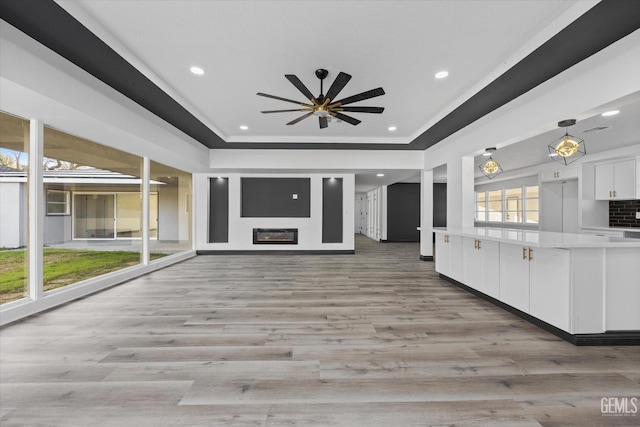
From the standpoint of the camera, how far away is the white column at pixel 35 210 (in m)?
3.21

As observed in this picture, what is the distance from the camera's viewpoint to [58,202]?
4.17 meters

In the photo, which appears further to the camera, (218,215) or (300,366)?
(218,215)

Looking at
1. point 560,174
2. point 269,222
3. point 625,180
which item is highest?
point 560,174

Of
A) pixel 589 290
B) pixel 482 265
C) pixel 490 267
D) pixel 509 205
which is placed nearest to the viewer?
pixel 589 290

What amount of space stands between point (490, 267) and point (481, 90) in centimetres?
223

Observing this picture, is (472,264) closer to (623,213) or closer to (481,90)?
(481,90)

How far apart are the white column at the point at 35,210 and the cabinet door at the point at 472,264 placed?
5.43m

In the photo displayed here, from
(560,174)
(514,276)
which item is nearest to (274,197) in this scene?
(514,276)

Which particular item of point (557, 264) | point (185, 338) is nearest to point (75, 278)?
point (185, 338)

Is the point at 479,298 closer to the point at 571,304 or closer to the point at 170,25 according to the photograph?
the point at 571,304

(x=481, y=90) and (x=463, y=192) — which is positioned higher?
(x=481, y=90)

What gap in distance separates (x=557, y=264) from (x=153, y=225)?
6610 mm

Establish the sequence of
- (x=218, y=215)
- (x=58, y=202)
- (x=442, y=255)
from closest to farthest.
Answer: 1. (x=58, y=202)
2. (x=442, y=255)
3. (x=218, y=215)

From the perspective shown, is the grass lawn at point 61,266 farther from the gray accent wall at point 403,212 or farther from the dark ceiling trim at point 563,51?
the gray accent wall at point 403,212
